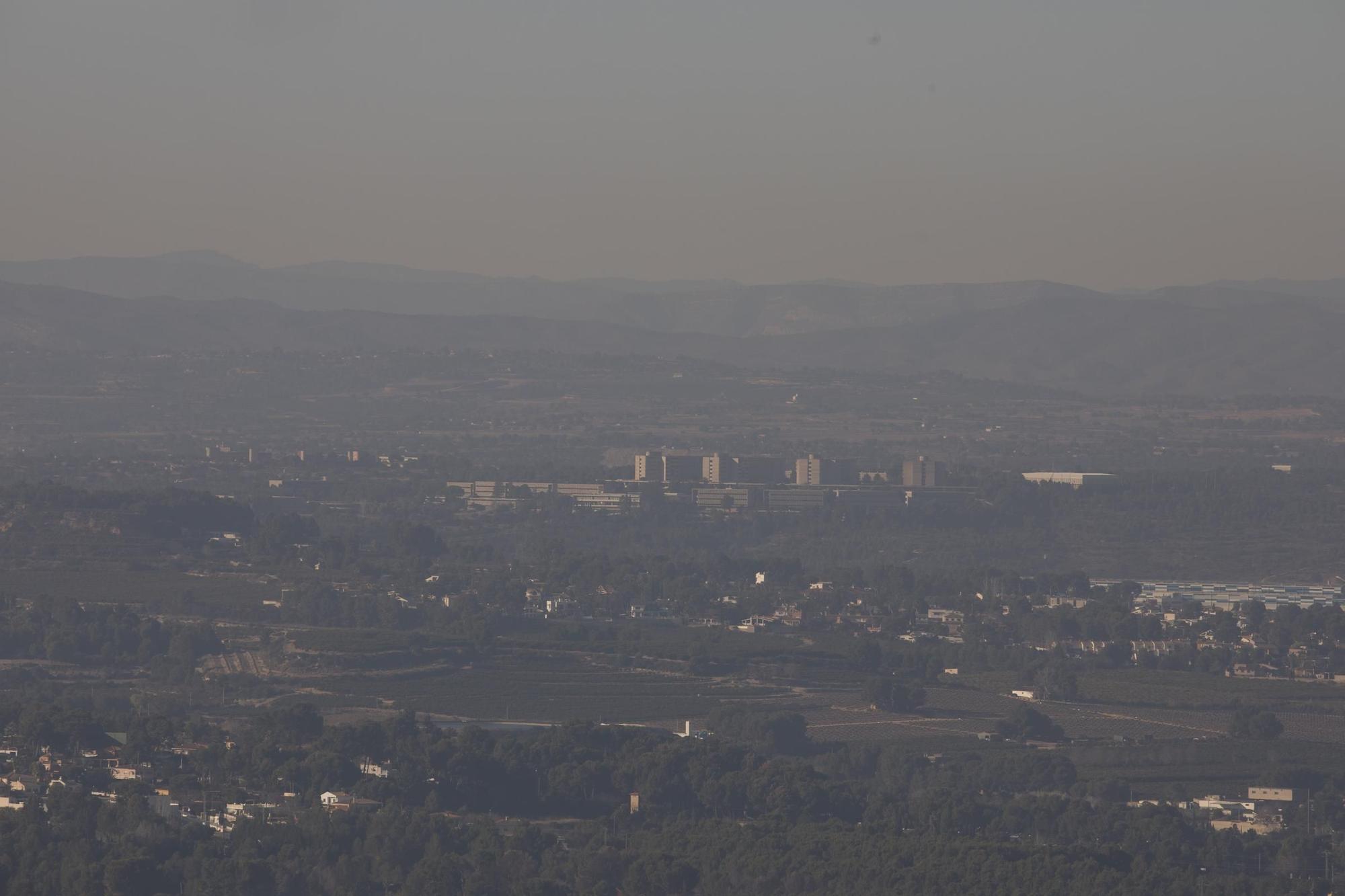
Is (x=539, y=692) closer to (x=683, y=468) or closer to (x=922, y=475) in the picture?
(x=922, y=475)

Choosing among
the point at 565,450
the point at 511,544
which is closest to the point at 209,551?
the point at 511,544

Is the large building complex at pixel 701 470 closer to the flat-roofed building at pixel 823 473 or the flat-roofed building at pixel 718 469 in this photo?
the flat-roofed building at pixel 718 469

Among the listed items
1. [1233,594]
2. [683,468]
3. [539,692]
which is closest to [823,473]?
[683,468]

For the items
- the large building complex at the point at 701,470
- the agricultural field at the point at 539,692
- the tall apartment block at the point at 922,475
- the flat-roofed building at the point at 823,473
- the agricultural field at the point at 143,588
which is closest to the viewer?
the agricultural field at the point at 539,692

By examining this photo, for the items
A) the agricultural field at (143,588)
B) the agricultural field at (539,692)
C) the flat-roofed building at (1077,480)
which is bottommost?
the agricultural field at (539,692)

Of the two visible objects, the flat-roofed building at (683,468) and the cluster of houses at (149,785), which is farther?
the flat-roofed building at (683,468)

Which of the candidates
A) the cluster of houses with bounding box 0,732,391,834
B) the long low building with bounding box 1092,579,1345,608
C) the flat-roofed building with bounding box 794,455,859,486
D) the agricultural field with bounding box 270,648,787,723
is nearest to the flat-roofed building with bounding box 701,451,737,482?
the flat-roofed building with bounding box 794,455,859,486

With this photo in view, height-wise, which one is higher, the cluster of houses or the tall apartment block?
the tall apartment block

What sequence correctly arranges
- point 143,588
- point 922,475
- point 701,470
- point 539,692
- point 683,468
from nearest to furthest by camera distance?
point 539,692 < point 143,588 < point 922,475 < point 683,468 < point 701,470

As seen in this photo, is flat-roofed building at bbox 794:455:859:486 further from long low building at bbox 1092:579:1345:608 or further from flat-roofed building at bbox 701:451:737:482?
long low building at bbox 1092:579:1345:608

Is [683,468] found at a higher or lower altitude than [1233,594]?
higher

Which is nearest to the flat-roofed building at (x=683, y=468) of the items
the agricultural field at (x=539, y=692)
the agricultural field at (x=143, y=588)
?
the agricultural field at (x=143, y=588)

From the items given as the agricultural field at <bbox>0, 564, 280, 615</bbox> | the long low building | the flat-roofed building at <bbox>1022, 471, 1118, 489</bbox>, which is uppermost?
the flat-roofed building at <bbox>1022, 471, 1118, 489</bbox>
